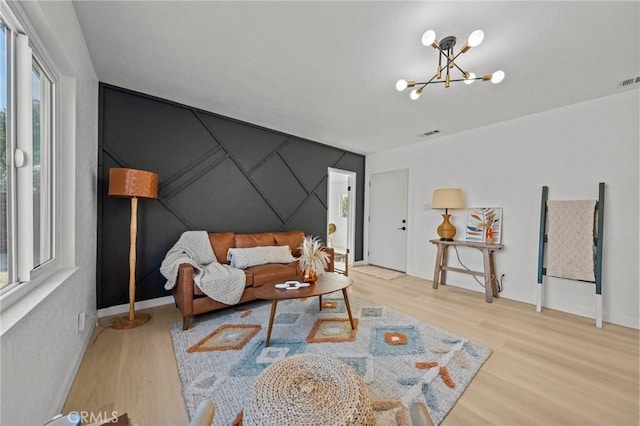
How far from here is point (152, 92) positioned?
293 centimetres

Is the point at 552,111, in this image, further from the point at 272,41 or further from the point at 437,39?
the point at 272,41

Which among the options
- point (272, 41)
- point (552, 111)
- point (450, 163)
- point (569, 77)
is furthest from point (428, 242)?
point (272, 41)

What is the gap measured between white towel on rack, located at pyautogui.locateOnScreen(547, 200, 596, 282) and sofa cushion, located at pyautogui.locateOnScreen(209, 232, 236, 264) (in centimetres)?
404

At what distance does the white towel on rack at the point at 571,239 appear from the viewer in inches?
113

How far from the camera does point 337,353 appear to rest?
6.86 feet

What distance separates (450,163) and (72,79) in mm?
4623

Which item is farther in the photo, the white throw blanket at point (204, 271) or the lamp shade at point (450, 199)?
the lamp shade at point (450, 199)

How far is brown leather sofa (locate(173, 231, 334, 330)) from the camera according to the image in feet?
8.04

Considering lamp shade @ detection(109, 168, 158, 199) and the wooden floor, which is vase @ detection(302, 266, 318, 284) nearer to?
the wooden floor

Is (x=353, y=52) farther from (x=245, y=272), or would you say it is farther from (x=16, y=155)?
(x=245, y=272)

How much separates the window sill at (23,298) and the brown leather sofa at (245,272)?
1.03 metres

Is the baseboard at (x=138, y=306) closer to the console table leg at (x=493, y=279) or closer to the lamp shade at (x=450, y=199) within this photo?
the lamp shade at (x=450, y=199)

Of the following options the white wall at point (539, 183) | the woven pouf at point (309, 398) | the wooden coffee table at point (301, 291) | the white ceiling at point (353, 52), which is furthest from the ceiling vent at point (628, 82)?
the woven pouf at point (309, 398)

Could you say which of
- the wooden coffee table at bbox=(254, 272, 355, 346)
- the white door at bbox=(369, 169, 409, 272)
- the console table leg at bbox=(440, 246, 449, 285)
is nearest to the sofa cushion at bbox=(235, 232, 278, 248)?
the wooden coffee table at bbox=(254, 272, 355, 346)
